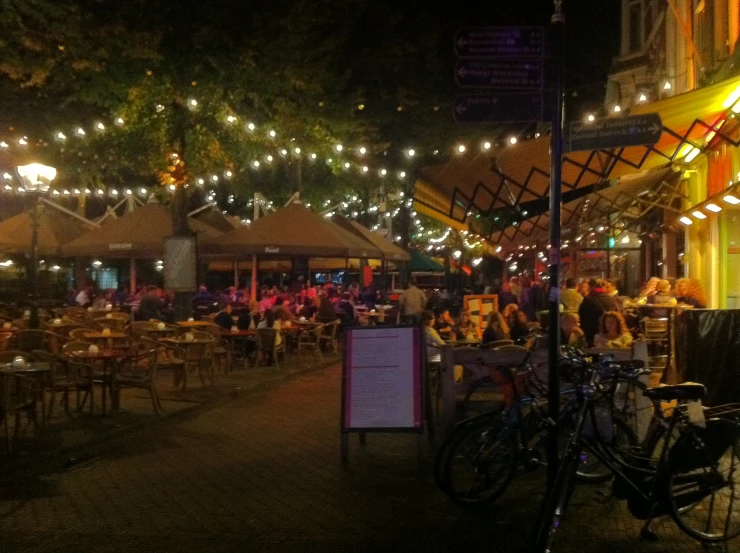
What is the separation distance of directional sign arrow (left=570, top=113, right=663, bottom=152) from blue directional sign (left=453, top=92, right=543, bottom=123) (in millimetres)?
364

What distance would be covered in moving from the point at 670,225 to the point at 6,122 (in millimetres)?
14337

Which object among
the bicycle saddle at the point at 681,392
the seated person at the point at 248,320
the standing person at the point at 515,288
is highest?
the standing person at the point at 515,288

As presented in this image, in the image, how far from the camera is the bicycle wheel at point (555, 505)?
5.44 meters

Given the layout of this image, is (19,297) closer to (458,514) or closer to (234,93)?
(234,93)

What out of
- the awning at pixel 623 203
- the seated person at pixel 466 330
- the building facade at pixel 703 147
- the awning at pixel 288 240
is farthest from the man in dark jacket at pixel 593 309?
the awning at pixel 288 240

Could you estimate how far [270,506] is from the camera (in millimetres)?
7066

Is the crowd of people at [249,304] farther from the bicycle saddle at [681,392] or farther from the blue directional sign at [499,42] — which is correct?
the bicycle saddle at [681,392]

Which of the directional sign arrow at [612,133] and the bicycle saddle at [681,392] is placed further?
the directional sign arrow at [612,133]

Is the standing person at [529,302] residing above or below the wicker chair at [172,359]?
above

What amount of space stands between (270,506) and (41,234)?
1625 cm

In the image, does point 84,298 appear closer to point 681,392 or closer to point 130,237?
point 130,237

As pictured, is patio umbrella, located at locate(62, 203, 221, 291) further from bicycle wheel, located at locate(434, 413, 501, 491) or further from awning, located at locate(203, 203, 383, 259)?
bicycle wheel, located at locate(434, 413, 501, 491)

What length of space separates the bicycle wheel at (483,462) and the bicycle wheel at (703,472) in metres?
1.34

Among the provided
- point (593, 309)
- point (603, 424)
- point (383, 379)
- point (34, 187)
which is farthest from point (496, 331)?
point (34, 187)
